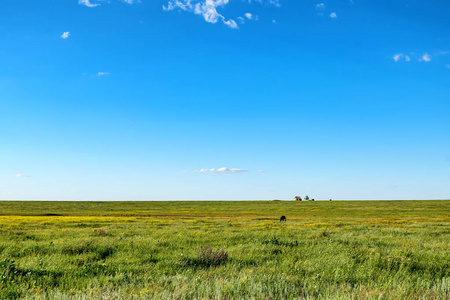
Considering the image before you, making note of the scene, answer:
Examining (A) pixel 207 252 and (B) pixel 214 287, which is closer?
(B) pixel 214 287

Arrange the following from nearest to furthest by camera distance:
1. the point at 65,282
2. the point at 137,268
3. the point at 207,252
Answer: the point at 65,282 < the point at 137,268 < the point at 207,252

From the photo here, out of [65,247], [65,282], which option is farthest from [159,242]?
[65,282]

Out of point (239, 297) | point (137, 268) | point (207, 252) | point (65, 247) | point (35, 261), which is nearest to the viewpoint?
point (239, 297)

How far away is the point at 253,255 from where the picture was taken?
939 cm

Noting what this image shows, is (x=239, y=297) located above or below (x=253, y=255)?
above

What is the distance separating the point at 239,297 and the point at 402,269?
5.15 metres

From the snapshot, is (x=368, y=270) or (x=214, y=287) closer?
(x=214, y=287)

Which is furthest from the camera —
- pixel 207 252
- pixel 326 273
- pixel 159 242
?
pixel 159 242

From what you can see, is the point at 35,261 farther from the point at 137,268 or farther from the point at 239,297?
the point at 239,297

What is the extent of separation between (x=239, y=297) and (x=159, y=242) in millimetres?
8666

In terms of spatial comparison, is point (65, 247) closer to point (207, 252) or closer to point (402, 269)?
point (207, 252)

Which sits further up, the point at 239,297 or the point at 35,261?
the point at 239,297

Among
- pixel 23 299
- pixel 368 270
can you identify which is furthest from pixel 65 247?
pixel 368 270

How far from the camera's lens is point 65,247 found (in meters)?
11.0
